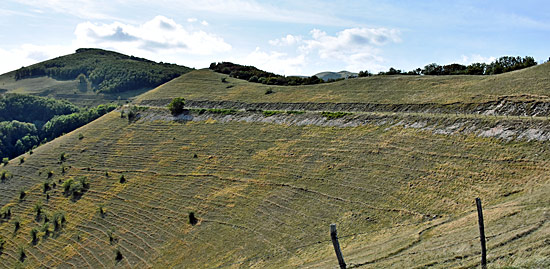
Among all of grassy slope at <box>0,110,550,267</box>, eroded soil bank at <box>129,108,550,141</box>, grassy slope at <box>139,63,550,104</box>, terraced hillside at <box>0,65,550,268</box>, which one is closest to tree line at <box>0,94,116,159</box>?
grassy slope at <box>139,63,550,104</box>

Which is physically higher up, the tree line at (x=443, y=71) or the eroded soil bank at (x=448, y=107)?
the tree line at (x=443, y=71)

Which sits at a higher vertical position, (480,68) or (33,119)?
(480,68)

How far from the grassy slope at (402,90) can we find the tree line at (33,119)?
3213cm

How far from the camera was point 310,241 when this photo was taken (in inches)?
1232

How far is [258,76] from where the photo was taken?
111875 mm

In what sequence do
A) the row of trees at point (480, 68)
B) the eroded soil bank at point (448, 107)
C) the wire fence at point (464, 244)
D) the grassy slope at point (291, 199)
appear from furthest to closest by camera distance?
the row of trees at point (480, 68)
the eroded soil bank at point (448, 107)
the grassy slope at point (291, 199)
the wire fence at point (464, 244)

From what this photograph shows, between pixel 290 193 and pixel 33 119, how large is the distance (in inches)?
6204

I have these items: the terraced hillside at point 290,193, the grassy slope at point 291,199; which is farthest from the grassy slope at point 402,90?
the grassy slope at point 291,199

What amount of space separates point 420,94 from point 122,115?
68.7 m

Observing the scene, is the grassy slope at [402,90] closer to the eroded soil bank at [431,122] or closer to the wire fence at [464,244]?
the eroded soil bank at [431,122]

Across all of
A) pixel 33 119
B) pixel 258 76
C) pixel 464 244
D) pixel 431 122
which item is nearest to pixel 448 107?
pixel 431 122

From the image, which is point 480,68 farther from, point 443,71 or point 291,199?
point 291,199

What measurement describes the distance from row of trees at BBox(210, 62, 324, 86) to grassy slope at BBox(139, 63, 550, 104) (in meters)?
9.44

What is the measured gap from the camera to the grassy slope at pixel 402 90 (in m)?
47.6
